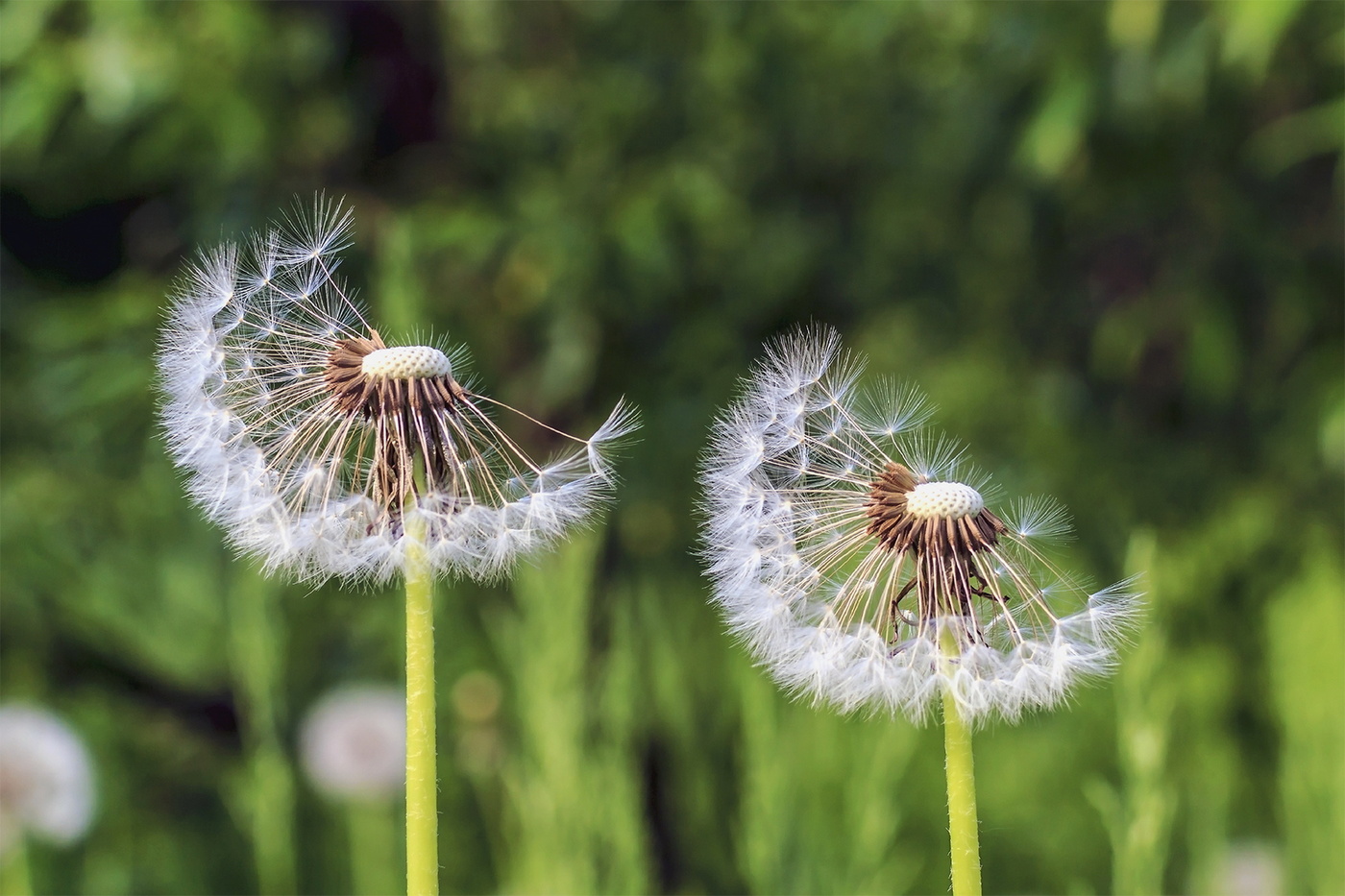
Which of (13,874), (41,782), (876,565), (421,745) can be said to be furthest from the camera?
(13,874)

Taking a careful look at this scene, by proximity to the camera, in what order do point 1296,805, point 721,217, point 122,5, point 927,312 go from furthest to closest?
point 927,312, point 721,217, point 122,5, point 1296,805

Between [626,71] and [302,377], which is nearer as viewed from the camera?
[302,377]

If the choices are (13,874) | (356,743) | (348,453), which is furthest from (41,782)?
(348,453)

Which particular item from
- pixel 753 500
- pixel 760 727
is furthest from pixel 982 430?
pixel 753 500

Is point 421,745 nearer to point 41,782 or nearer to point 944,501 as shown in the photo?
point 944,501

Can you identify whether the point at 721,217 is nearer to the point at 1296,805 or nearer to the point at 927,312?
the point at 927,312

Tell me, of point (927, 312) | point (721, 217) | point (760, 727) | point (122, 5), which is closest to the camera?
point (760, 727)
